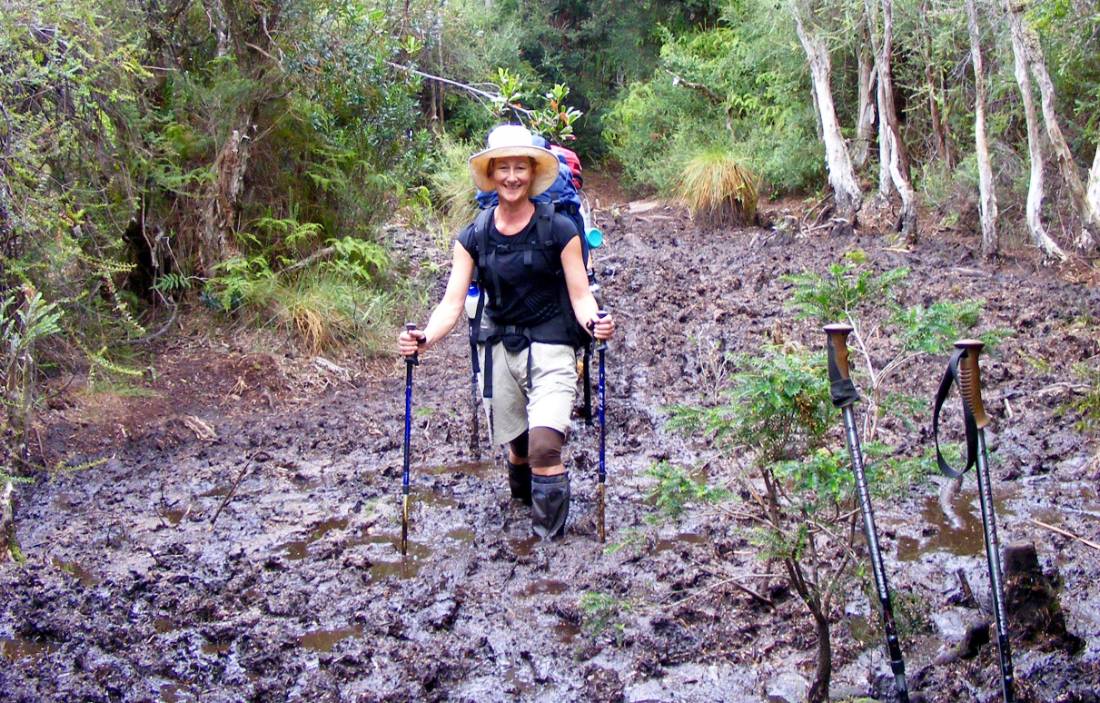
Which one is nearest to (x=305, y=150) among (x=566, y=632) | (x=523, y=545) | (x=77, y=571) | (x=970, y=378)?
(x=77, y=571)

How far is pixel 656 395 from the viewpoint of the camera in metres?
9.11

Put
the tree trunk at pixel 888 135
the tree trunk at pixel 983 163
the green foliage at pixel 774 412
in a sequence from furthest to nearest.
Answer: the tree trunk at pixel 888 135 → the tree trunk at pixel 983 163 → the green foliage at pixel 774 412

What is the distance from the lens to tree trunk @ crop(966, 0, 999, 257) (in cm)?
1244

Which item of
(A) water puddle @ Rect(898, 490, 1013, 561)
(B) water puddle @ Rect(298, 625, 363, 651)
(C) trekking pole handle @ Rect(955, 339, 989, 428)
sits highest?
(C) trekking pole handle @ Rect(955, 339, 989, 428)

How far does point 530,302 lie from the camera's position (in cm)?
603

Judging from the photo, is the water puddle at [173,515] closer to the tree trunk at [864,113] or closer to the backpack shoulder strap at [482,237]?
the backpack shoulder strap at [482,237]

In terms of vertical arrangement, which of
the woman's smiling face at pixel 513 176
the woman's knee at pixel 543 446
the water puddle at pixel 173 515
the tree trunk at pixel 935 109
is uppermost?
the tree trunk at pixel 935 109

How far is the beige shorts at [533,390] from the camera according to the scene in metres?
5.97

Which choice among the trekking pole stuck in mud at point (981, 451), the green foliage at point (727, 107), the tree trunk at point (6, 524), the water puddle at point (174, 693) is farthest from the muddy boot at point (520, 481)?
the green foliage at point (727, 107)

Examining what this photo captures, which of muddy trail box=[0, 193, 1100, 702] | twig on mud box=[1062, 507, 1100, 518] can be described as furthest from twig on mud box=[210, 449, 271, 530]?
twig on mud box=[1062, 507, 1100, 518]

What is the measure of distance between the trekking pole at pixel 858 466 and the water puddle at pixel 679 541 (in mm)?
2292

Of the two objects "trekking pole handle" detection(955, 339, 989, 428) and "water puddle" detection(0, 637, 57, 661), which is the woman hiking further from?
"trekking pole handle" detection(955, 339, 989, 428)

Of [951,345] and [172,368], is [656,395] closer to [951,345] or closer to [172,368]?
[172,368]

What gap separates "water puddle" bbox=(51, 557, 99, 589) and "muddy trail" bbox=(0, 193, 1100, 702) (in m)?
0.04
